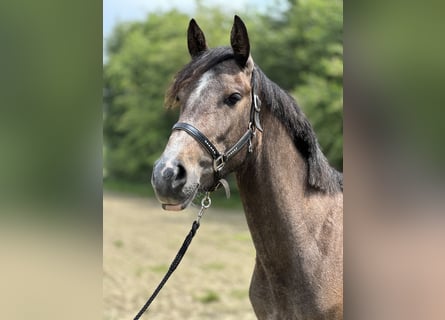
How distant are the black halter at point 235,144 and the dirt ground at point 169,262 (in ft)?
11.9

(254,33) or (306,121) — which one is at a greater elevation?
(254,33)

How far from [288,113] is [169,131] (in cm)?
847

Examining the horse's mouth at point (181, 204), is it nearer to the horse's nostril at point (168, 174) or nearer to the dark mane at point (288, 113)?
the horse's nostril at point (168, 174)

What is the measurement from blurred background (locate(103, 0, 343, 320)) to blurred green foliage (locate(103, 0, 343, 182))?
0.07ft

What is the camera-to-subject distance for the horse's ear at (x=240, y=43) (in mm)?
1852

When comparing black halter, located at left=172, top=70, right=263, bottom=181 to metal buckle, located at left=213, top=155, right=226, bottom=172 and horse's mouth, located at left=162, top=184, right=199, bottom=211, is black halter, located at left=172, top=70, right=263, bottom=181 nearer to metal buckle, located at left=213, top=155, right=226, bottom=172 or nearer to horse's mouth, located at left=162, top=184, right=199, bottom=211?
metal buckle, located at left=213, top=155, right=226, bottom=172

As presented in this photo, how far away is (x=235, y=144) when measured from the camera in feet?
5.93

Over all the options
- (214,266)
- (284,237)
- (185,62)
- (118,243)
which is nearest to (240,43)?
(284,237)

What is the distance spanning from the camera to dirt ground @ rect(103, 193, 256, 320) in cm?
541

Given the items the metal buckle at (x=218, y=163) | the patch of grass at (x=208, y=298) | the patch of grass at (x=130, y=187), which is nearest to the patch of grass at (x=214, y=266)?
the patch of grass at (x=208, y=298)
